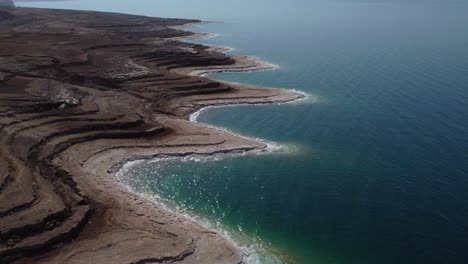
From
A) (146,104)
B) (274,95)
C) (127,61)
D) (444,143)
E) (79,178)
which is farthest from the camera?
(127,61)

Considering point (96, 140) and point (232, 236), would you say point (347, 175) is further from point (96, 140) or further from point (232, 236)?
point (96, 140)

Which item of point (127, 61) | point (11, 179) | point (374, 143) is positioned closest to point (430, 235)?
point (374, 143)

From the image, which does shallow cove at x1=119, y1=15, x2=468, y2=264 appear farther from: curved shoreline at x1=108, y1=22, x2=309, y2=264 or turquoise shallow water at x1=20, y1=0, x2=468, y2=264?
curved shoreline at x1=108, y1=22, x2=309, y2=264

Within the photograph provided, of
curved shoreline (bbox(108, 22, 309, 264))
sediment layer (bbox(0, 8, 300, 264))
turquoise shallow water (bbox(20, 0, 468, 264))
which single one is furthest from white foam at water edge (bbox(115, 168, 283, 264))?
turquoise shallow water (bbox(20, 0, 468, 264))

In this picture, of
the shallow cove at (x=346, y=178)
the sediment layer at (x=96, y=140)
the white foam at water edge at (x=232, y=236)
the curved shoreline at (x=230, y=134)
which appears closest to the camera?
the sediment layer at (x=96, y=140)

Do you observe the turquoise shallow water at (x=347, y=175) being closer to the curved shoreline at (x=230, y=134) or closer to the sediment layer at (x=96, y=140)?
the curved shoreline at (x=230, y=134)

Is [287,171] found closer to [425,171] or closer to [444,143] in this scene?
[425,171]

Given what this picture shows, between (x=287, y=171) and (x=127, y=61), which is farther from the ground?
(x=127, y=61)

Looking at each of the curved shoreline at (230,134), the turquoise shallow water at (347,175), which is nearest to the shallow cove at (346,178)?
the turquoise shallow water at (347,175)

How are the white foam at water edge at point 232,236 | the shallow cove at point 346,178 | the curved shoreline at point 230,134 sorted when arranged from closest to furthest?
the white foam at water edge at point 232,236
the shallow cove at point 346,178
the curved shoreline at point 230,134
